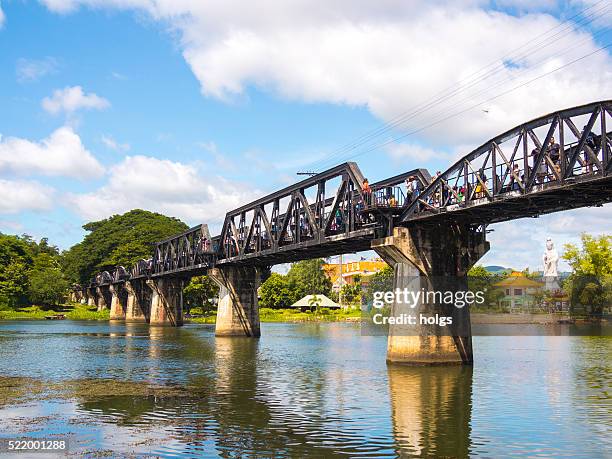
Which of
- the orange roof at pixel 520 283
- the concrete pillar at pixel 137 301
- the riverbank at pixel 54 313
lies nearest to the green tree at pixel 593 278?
the orange roof at pixel 520 283

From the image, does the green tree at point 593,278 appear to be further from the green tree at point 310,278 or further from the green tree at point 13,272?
the green tree at point 13,272

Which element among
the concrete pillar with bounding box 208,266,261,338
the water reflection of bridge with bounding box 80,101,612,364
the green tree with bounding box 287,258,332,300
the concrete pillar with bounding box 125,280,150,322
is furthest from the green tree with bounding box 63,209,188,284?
the water reflection of bridge with bounding box 80,101,612,364

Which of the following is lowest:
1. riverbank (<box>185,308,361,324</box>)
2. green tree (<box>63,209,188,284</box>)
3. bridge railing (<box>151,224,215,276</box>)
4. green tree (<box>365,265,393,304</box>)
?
riverbank (<box>185,308,361,324</box>)

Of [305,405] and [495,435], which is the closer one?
[495,435]

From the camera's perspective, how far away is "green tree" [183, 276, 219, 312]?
149500 millimetres

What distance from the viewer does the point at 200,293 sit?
6058 inches

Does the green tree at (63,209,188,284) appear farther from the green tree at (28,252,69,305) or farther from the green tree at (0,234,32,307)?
the green tree at (0,234,32,307)

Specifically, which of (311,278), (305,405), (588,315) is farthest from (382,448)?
(311,278)

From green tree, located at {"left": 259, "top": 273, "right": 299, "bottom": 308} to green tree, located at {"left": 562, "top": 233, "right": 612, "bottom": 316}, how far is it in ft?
232

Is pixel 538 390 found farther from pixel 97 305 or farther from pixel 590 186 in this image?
pixel 97 305

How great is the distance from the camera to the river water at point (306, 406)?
2105cm

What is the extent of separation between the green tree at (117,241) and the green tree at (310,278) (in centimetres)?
3267

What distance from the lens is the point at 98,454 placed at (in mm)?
19188

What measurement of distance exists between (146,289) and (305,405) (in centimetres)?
11872
